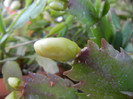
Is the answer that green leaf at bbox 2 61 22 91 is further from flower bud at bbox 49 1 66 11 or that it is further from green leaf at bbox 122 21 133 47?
green leaf at bbox 122 21 133 47

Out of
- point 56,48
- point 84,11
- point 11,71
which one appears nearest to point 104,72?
point 56,48

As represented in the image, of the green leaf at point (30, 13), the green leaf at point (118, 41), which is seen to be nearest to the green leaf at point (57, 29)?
the green leaf at point (30, 13)

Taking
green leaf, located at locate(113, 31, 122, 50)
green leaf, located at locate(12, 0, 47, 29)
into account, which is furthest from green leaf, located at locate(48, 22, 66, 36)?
green leaf, located at locate(113, 31, 122, 50)

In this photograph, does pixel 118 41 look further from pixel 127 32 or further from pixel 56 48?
pixel 56 48

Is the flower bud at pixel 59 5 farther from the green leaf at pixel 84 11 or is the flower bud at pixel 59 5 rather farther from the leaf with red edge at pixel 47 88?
the leaf with red edge at pixel 47 88

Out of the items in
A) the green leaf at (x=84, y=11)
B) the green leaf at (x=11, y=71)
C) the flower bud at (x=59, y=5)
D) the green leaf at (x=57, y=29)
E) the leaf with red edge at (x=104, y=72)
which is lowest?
the green leaf at (x=11, y=71)

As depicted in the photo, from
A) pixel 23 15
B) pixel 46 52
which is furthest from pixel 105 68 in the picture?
pixel 23 15

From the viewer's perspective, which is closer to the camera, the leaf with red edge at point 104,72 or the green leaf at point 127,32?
the leaf with red edge at point 104,72
